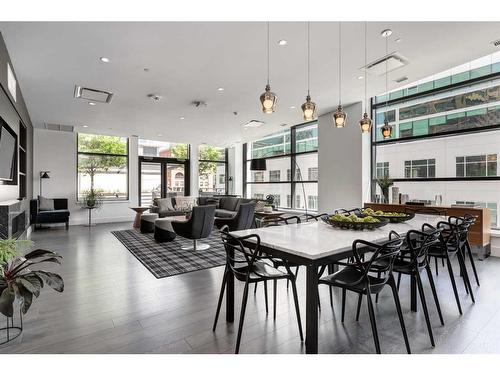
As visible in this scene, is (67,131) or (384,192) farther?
(67,131)

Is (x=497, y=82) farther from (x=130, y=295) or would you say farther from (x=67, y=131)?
(x=67, y=131)

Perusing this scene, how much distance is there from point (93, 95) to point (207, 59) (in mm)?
2804

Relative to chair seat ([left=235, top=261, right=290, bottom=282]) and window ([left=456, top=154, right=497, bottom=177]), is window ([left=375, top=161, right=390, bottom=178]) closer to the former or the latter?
window ([left=456, top=154, right=497, bottom=177])

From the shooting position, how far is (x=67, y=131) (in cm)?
846

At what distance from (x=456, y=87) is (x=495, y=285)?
3.58 metres

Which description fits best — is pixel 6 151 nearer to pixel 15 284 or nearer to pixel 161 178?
pixel 15 284

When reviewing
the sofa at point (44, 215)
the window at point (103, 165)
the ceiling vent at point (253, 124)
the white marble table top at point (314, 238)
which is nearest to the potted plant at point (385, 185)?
the white marble table top at point (314, 238)

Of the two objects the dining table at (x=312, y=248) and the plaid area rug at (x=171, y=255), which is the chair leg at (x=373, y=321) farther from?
the plaid area rug at (x=171, y=255)

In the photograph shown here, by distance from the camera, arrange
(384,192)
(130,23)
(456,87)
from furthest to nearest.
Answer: (384,192)
(456,87)
(130,23)

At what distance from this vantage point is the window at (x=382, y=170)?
6.11m

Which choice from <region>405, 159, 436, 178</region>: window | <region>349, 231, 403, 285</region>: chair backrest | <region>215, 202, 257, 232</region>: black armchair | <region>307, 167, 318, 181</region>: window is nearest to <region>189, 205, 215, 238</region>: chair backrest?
<region>215, 202, 257, 232</region>: black armchair

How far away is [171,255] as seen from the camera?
4734mm

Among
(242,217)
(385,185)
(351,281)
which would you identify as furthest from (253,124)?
(351,281)

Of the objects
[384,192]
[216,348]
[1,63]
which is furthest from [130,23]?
[384,192]
